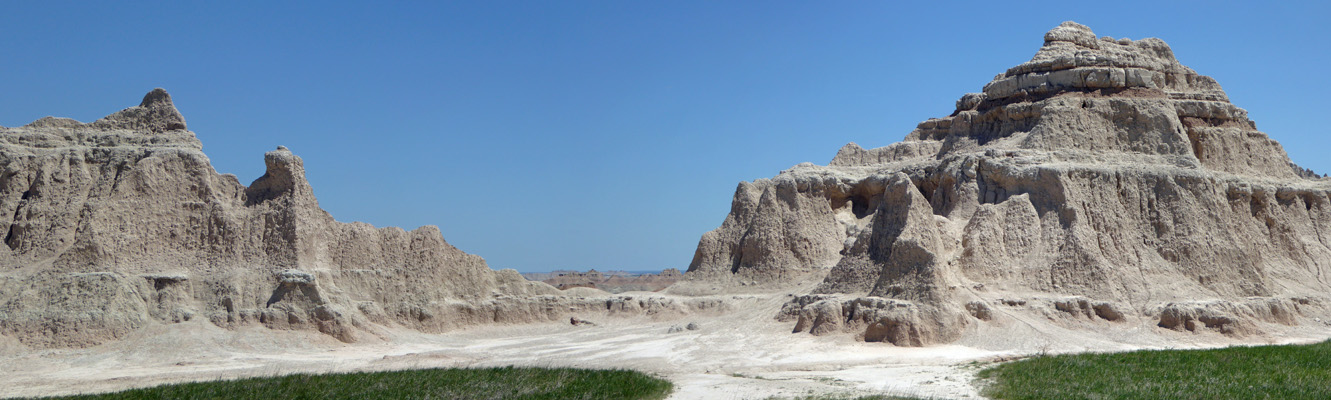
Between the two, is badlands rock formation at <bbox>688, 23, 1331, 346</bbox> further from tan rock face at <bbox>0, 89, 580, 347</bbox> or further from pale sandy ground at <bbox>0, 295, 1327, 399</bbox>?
tan rock face at <bbox>0, 89, 580, 347</bbox>

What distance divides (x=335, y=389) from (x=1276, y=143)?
40.3m

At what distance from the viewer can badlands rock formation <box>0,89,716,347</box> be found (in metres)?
32.8

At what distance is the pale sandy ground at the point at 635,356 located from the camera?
84.0 ft

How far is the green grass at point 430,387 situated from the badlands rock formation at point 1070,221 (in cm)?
1118

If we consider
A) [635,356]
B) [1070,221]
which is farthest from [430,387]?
[1070,221]

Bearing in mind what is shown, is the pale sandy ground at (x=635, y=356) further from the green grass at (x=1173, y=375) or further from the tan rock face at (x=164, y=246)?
the green grass at (x=1173, y=375)

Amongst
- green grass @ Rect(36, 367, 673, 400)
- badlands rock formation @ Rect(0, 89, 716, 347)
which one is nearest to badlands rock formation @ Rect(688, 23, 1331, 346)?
green grass @ Rect(36, 367, 673, 400)

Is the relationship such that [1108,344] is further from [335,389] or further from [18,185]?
[18,185]

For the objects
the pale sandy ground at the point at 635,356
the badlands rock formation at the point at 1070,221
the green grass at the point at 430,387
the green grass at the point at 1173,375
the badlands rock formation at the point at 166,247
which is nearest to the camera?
the green grass at the point at 1173,375

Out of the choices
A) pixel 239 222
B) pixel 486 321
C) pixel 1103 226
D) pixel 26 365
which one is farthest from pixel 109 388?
pixel 1103 226

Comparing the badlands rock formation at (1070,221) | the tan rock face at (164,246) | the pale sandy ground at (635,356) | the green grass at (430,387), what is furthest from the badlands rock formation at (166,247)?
the badlands rock formation at (1070,221)

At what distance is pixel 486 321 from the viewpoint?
4150 cm

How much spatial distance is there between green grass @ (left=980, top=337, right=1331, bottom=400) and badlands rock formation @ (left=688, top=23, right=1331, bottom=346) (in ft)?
19.5

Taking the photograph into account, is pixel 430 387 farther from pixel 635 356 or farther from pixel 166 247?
pixel 166 247
